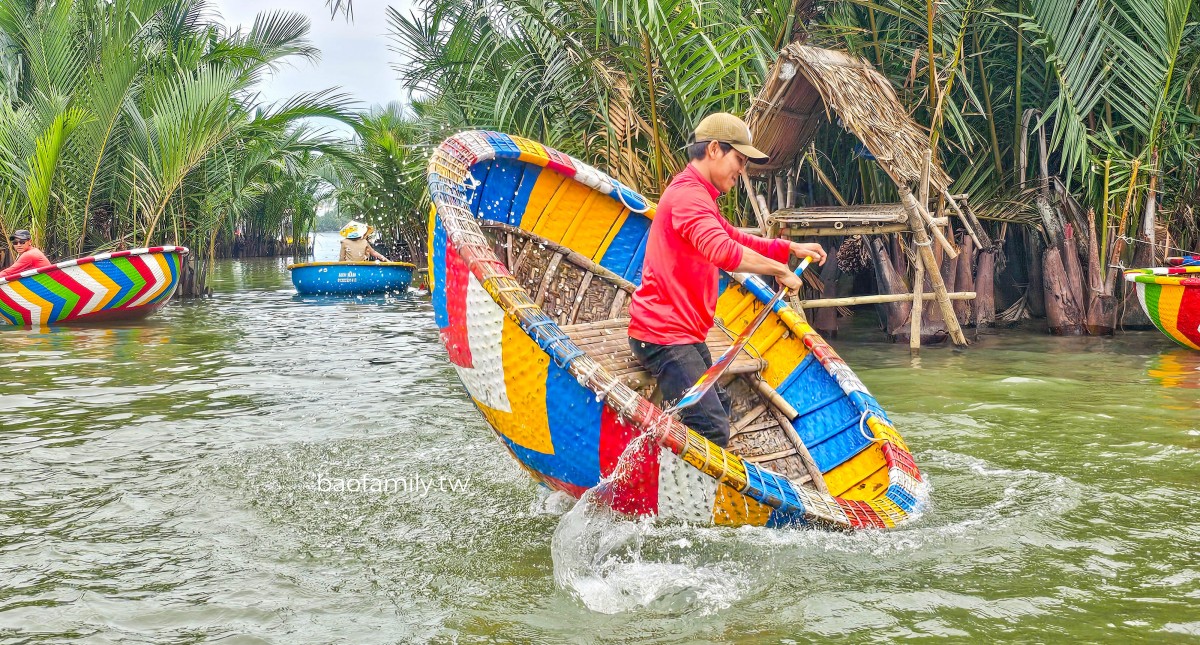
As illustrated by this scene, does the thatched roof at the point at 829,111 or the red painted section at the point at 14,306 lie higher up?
the thatched roof at the point at 829,111

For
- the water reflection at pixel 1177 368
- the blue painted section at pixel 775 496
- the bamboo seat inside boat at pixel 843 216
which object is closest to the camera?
the blue painted section at pixel 775 496

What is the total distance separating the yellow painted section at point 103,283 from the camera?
11.0 m

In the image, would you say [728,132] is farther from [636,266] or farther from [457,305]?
[636,266]

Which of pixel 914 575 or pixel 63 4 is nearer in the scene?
pixel 914 575

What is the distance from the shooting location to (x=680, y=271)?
Answer: 3988 mm

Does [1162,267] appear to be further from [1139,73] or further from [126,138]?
[126,138]

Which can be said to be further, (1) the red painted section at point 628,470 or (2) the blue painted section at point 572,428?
(2) the blue painted section at point 572,428

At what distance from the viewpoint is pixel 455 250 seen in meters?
3.90

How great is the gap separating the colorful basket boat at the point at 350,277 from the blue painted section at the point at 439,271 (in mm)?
12005

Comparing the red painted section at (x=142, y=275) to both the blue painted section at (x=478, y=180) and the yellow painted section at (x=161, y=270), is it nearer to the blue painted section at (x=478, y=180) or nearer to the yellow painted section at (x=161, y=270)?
the yellow painted section at (x=161, y=270)

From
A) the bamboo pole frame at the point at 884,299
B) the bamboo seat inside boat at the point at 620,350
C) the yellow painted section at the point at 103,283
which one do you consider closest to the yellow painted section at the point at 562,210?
the bamboo seat inside boat at the point at 620,350

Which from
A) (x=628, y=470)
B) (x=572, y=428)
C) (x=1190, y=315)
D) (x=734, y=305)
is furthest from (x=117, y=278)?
(x=1190, y=315)

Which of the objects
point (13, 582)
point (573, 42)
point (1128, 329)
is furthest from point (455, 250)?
point (1128, 329)

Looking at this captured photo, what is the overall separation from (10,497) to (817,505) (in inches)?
138
